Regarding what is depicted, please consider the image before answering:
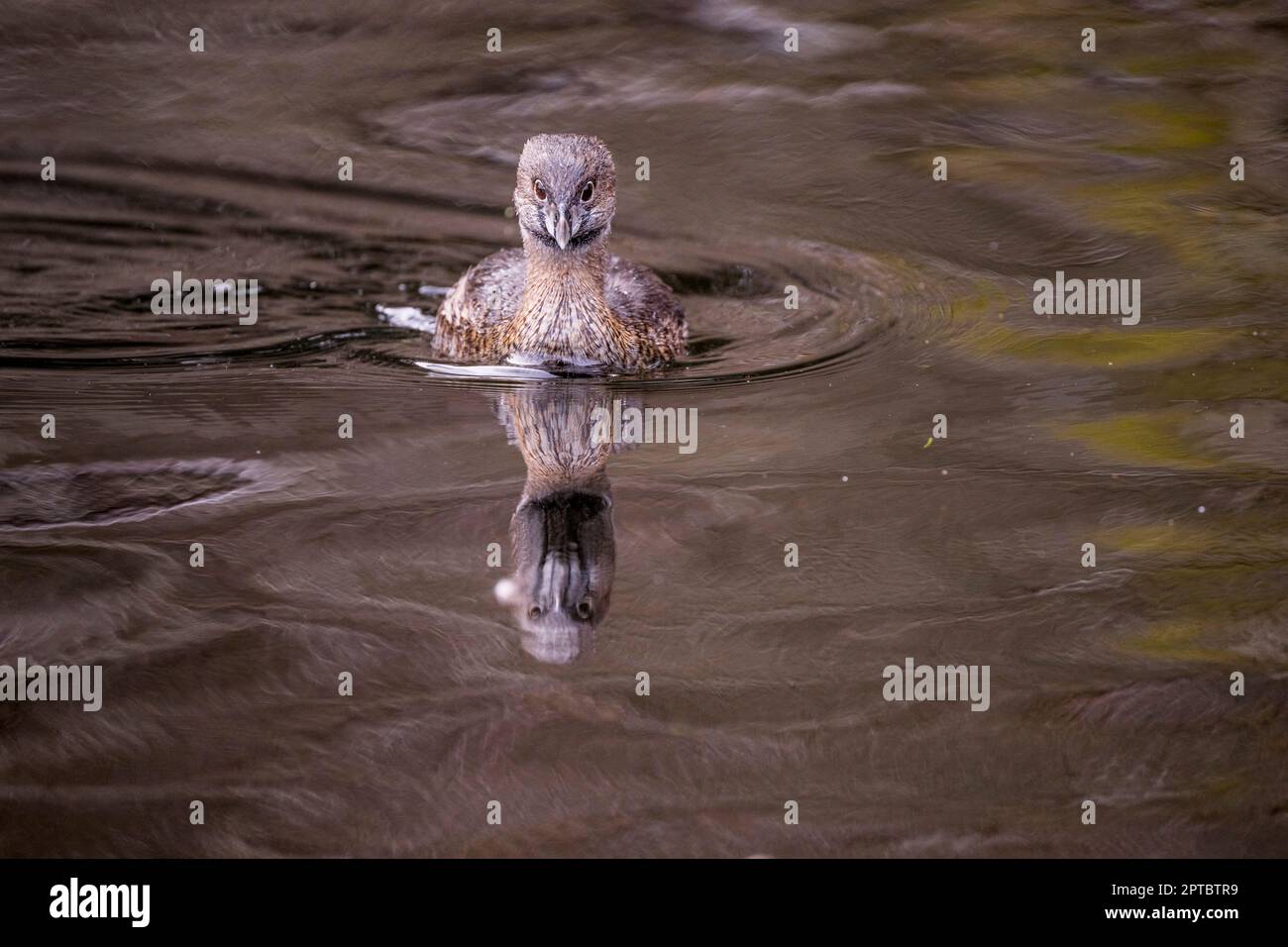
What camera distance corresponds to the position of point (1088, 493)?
7.32 m

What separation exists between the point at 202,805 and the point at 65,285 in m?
5.69

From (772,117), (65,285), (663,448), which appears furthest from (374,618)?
(772,117)

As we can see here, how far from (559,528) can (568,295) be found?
8.16 feet

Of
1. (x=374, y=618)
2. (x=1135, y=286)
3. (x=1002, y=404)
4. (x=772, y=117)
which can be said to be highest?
(x=772, y=117)

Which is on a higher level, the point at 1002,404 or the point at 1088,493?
the point at 1002,404

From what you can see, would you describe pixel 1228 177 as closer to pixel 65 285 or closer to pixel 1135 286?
pixel 1135 286
